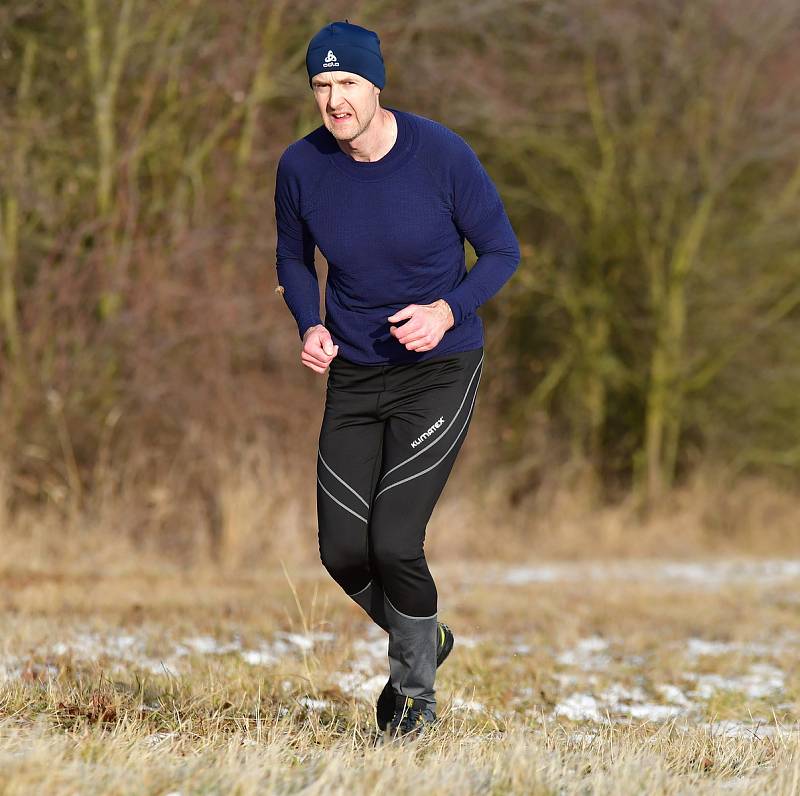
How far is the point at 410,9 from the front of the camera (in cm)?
1261

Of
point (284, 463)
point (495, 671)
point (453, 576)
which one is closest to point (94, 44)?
point (284, 463)

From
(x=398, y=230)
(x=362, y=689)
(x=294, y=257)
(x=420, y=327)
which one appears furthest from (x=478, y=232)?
(x=362, y=689)

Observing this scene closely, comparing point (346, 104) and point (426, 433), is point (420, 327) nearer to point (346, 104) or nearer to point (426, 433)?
point (426, 433)

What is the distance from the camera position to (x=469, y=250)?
14.1 meters

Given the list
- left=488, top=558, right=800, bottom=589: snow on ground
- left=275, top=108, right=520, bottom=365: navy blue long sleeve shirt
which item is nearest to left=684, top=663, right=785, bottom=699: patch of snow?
left=275, top=108, right=520, bottom=365: navy blue long sleeve shirt

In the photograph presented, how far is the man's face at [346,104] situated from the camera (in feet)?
14.0

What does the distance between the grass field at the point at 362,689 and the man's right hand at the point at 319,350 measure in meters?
1.11

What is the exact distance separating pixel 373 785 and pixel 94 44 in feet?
30.0

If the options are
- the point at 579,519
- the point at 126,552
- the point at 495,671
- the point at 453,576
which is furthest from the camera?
the point at 579,519

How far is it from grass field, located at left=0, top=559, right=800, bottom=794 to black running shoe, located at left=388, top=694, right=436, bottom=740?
9 cm

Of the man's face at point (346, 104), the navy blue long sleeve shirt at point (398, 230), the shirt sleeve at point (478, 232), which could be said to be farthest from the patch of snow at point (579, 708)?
the man's face at point (346, 104)

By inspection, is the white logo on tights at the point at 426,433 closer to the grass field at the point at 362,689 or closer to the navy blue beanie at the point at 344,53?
the grass field at the point at 362,689

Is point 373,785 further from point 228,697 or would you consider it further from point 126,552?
point 126,552

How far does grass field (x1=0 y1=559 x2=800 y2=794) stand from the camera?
11.2ft
